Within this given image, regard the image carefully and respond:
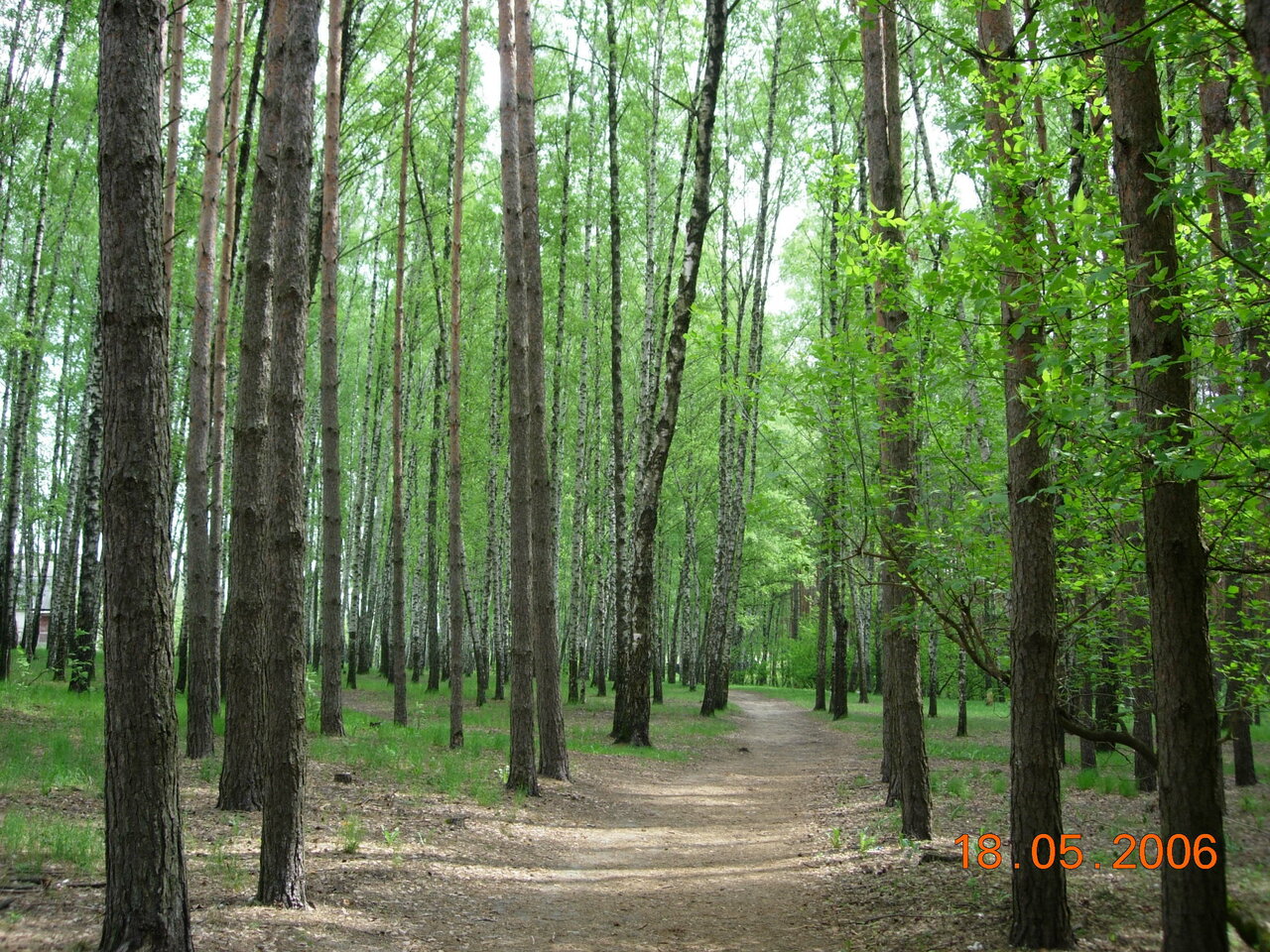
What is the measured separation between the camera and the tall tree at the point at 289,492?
4855 millimetres

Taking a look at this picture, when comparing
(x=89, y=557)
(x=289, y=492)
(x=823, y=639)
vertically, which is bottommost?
(x=823, y=639)

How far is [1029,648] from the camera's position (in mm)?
4727

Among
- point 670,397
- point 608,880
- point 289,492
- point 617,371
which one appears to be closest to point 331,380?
point 670,397

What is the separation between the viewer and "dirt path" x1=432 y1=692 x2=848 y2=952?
5230 millimetres

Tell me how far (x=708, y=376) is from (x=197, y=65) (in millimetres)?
17964

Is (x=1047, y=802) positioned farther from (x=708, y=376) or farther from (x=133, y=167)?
Answer: (x=708, y=376)

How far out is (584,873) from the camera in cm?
671

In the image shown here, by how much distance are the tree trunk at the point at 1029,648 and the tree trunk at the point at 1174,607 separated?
75cm

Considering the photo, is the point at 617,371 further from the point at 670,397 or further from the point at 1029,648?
the point at 1029,648

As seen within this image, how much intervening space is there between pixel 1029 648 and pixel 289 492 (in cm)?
448

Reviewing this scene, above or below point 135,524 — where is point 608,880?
below

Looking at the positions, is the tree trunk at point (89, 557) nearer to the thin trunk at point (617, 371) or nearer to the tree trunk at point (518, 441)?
the tree trunk at point (518, 441)

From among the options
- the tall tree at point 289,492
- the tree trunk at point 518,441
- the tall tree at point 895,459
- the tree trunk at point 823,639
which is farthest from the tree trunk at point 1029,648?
the tree trunk at point 823,639

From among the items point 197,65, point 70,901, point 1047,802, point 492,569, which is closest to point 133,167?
point 70,901
